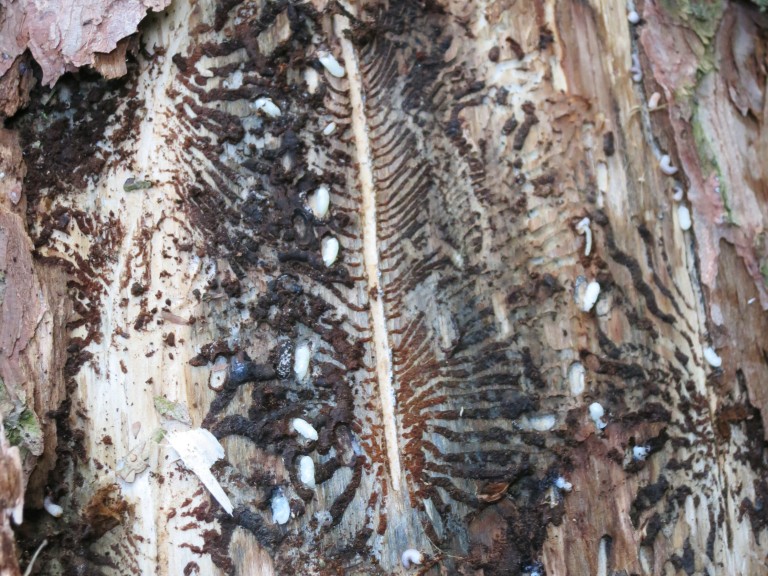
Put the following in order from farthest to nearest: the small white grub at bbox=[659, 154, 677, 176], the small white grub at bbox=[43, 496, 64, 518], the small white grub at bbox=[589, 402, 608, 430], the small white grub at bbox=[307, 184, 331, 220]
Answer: the small white grub at bbox=[659, 154, 677, 176] < the small white grub at bbox=[307, 184, 331, 220] < the small white grub at bbox=[589, 402, 608, 430] < the small white grub at bbox=[43, 496, 64, 518]

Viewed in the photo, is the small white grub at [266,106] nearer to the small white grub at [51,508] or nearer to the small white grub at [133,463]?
the small white grub at [133,463]

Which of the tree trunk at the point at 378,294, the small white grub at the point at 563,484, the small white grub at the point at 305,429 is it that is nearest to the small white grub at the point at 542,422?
the tree trunk at the point at 378,294

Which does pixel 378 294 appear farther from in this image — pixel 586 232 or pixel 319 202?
pixel 586 232

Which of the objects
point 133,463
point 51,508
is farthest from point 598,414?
point 51,508

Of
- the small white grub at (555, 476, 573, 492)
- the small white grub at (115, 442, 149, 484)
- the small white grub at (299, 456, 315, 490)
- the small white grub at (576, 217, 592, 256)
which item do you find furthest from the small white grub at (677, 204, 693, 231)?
the small white grub at (115, 442, 149, 484)

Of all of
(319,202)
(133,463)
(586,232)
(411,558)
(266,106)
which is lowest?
(411,558)

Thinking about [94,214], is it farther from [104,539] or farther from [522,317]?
[522,317]

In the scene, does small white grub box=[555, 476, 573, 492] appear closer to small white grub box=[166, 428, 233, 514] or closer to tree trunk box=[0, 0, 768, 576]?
tree trunk box=[0, 0, 768, 576]
